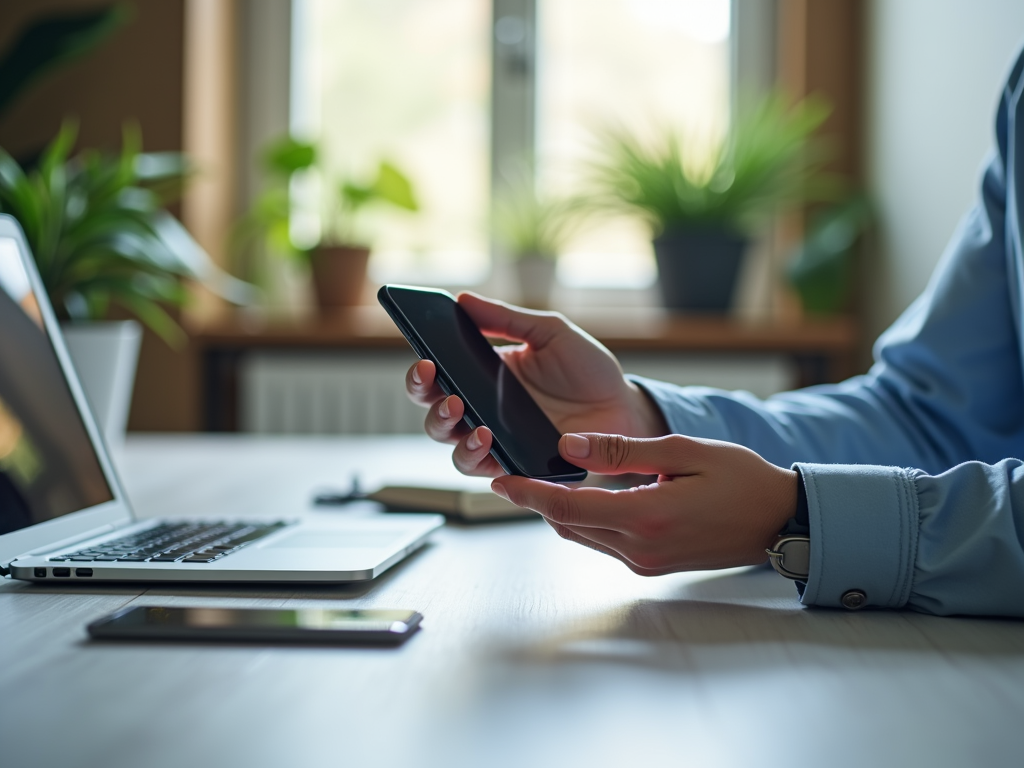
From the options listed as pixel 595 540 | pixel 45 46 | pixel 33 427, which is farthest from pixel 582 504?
pixel 45 46

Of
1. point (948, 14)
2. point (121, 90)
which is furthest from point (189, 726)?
point (121, 90)

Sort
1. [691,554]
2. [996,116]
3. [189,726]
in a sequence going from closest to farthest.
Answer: [189,726]
[691,554]
[996,116]

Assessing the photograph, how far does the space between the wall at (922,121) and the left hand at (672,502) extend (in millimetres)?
985

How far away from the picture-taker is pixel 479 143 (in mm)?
2338

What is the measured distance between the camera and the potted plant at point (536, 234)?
214 cm

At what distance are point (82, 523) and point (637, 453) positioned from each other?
42 cm

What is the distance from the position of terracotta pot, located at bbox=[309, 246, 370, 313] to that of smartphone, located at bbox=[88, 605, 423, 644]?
1.66 metres

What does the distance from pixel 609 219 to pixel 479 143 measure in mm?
387

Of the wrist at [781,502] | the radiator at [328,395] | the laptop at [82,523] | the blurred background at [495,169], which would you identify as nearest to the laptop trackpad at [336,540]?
the laptop at [82,523]

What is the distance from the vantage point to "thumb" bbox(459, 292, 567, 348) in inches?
32.1

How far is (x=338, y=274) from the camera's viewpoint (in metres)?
2.15

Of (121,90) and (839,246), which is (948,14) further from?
(121,90)

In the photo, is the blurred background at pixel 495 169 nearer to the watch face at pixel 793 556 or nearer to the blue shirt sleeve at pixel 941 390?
the blue shirt sleeve at pixel 941 390

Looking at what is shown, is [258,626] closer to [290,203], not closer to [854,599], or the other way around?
[854,599]
